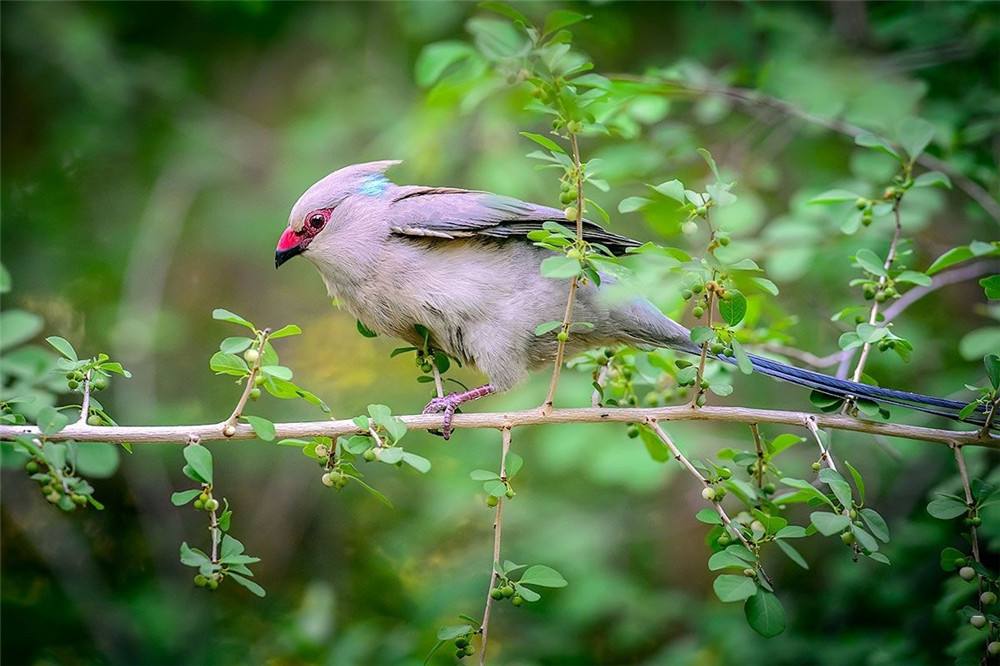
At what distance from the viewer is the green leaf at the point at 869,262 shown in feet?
7.17

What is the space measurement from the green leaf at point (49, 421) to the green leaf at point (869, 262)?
1.80 m

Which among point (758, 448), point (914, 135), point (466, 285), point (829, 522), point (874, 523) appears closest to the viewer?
point (829, 522)

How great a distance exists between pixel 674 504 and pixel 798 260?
206 centimetres

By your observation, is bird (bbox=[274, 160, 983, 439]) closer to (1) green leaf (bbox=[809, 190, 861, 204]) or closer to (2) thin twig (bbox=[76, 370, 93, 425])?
(1) green leaf (bbox=[809, 190, 861, 204])

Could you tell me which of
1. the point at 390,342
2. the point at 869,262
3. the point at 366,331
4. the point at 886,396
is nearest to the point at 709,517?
the point at 886,396

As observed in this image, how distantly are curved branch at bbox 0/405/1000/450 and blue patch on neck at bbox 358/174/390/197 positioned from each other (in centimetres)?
84

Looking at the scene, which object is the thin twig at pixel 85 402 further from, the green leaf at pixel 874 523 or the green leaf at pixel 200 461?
the green leaf at pixel 874 523

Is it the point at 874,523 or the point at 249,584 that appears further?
the point at 874,523

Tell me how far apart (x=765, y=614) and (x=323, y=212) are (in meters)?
1.67

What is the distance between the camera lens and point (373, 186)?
9.31 feet

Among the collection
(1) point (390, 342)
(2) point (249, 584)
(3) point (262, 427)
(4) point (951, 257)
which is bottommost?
(1) point (390, 342)

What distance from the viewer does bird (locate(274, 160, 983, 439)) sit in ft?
8.57

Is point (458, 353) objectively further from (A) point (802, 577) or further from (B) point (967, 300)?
(B) point (967, 300)

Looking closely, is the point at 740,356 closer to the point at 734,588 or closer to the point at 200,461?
the point at 734,588
